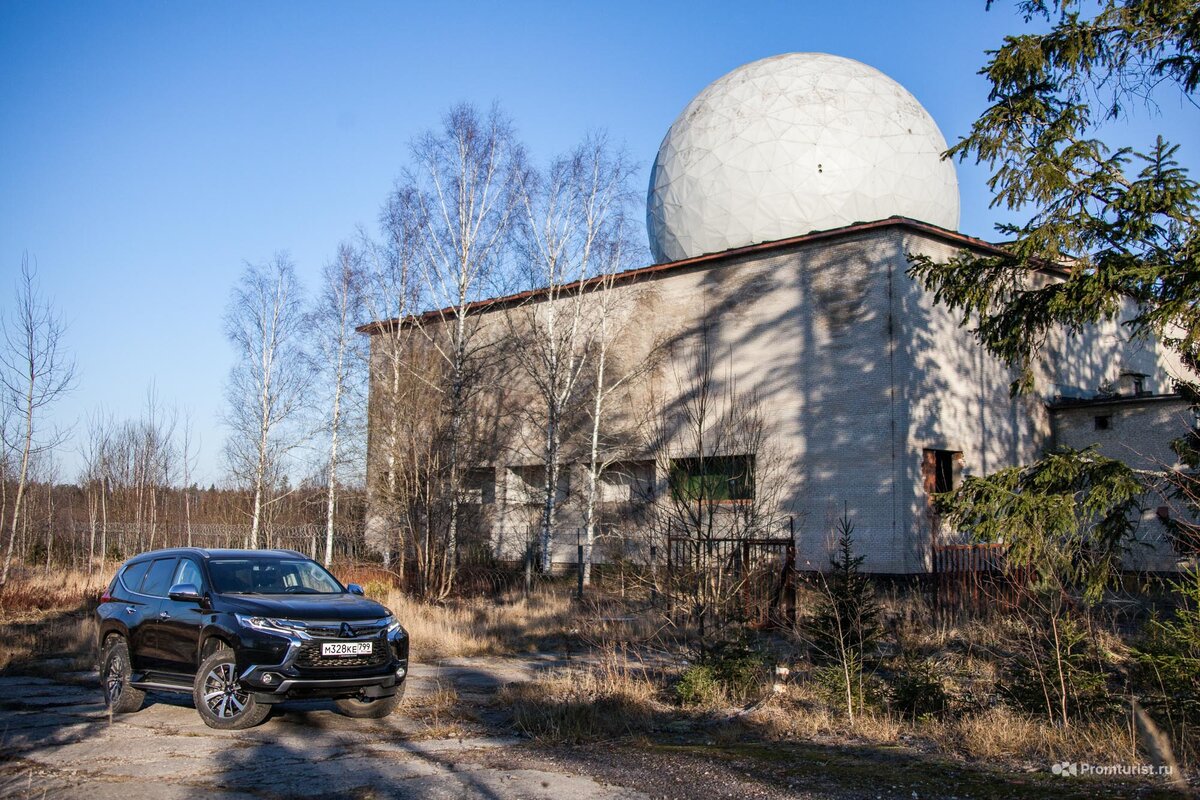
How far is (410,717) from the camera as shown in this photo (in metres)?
9.55

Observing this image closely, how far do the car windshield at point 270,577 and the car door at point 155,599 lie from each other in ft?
2.16

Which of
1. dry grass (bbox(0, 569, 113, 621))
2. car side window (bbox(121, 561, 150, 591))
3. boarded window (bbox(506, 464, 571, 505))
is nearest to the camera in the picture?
car side window (bbox(121, 561, 150, 591))

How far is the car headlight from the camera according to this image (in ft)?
28.2

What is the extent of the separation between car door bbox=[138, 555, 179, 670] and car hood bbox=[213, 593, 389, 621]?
102 centimetres

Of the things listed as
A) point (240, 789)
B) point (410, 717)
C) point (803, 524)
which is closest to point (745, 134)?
point (803, 524)

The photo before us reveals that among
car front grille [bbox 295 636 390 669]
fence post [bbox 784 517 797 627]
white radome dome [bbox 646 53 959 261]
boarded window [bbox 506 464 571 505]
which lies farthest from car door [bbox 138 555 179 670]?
white radome dome [bbox 646 53 959 261]

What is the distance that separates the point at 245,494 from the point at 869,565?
76.1 ft

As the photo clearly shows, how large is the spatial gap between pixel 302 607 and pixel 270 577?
1.16 meters

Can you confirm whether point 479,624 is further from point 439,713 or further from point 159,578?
point 159,578

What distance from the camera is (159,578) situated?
33.1 feet

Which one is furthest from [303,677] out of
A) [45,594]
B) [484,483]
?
[484,483]

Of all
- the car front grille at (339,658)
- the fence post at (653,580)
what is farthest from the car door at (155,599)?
the fence post at (653,580)

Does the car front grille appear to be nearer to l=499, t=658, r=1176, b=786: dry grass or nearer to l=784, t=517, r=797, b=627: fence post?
l=499, t=658, r=1176, b=786: dry grass

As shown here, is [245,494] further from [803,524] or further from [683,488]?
[683,488]
